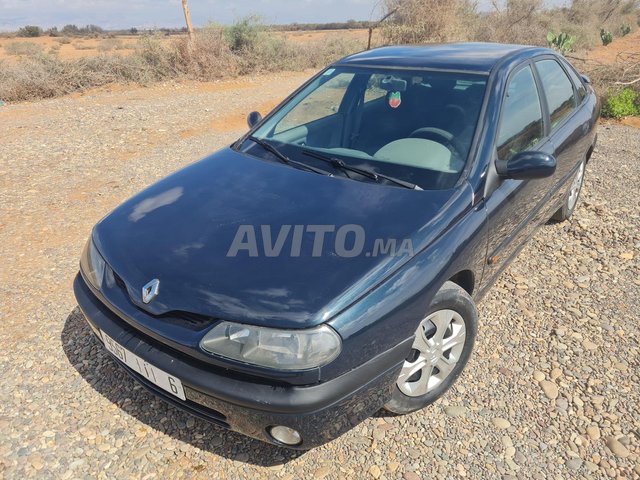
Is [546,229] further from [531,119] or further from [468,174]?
[468,174]

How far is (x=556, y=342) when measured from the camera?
2.69m

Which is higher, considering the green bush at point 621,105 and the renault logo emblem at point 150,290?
the renault logo emblem at point 150,290

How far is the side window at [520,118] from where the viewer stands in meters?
2.48

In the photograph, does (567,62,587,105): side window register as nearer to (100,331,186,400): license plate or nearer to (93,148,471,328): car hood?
(93,148,471,328): car hood

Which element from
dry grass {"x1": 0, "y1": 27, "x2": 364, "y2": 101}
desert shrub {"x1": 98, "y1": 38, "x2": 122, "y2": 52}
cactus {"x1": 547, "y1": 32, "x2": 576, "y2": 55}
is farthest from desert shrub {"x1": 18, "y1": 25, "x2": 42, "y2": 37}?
cactus {"x1": 547, "y1": 32, "x2": 576, "y2": 55}

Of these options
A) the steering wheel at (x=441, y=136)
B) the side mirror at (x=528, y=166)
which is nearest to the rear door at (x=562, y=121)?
the side mirror at (x=528, y=166)

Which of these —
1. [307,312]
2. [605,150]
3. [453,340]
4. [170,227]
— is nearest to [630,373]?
[453,340]

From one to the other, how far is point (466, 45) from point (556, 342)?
2088 millimetres

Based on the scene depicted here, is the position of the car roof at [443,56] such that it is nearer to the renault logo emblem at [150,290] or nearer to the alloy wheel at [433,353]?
the alloy wheel at [433,353]

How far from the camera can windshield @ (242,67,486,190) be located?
2338mm

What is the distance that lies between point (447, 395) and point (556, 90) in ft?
8.01

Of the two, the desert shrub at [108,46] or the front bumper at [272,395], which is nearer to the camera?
the front bumper at [272,395]

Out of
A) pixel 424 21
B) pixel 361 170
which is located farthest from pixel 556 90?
pixel 424 21

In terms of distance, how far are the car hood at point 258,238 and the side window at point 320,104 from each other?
654mm
